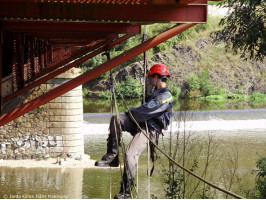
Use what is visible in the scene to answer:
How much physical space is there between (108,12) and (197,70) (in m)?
47.0

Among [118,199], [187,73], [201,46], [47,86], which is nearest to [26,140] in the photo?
[47,86]

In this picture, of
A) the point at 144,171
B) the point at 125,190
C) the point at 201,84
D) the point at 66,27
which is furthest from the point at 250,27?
the point at 201,84

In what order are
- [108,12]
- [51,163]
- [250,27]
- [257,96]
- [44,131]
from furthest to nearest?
[257,96], [44,131], [51,163], [250,27], [108,12]

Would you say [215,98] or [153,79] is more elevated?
[153,79]

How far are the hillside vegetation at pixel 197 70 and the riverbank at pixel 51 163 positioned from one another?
2680cm

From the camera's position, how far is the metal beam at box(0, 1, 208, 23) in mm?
6426

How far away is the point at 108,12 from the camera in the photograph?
6.60 meters

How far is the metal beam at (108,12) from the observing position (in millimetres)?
6426

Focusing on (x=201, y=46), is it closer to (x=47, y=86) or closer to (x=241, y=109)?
(x=241, y=109)

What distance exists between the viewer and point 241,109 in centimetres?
4259

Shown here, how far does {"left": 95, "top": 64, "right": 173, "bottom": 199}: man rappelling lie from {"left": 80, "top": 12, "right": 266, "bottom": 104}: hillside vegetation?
42.7 meters

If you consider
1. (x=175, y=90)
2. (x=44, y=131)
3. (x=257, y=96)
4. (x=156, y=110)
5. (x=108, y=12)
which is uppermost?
(x=108, y=12)

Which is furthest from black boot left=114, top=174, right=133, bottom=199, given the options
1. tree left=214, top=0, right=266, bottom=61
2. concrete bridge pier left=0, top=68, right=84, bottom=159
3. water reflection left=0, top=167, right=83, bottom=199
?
concrete bridge pier left=0, top=68, right=84, bottom=159

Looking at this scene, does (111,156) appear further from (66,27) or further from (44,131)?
(44,131)
